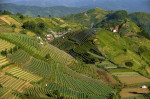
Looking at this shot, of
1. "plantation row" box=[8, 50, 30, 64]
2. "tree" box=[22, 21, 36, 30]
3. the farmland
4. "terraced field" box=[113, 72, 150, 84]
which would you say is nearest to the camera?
the farmland

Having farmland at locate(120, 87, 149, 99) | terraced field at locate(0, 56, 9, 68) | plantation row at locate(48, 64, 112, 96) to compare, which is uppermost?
terraced field at locate(0, 56, 9, 68)

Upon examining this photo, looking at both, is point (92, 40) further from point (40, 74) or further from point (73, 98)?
point (73, 98)

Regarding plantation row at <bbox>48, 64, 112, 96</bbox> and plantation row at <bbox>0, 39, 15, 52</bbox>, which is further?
plantation row at <bbox>0, 39, 15, 52</bbox>

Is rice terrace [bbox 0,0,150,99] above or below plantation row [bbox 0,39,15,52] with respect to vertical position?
below

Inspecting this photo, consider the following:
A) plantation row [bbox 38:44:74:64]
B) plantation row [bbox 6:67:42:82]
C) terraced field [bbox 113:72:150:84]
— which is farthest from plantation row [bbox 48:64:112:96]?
plantation row [bbox 38:44:74:64]

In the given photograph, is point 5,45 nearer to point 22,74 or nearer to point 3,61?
point 3,61

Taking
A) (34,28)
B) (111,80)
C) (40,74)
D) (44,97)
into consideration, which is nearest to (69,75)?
(40,74)

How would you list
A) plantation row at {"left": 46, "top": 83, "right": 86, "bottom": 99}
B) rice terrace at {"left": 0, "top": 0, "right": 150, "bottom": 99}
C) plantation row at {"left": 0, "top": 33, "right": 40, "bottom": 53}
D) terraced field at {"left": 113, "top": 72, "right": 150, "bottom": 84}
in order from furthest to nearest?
plantation row at {"left": 0, "top": 33, "right": 40, "bottom": 53}
terraced field at {"left": 113, "top": 72, "right": 150, "bottom": 84}
plantation row at {"left": 46, "top": 83, "right": 86, "bottom": 99}
rice terrace at {"left": 0, "top": 0, "right": 150, "bottom": 99}

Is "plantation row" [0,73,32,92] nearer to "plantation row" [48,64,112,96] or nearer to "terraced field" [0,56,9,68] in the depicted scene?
"terraced field" [0,56,9,68]

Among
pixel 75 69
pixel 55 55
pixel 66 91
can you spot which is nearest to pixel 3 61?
pixel 66 91
